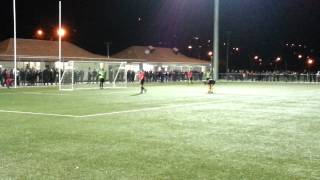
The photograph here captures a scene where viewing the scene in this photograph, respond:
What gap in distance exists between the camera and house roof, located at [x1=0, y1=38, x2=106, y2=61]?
45.8m

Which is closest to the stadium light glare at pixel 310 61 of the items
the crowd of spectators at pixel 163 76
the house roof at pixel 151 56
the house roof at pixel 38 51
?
the house roof at pixel 151 56

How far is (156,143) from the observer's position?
11.2 meters

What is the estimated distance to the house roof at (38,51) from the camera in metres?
45.8

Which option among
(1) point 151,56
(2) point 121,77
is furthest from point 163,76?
(2) point 121,77

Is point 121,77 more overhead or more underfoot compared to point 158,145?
more overhead

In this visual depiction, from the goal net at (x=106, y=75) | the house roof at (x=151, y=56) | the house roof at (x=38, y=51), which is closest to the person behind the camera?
the house roof at (x=38, y=51)

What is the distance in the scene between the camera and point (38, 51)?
48.0m

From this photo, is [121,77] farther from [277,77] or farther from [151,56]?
[277,77]

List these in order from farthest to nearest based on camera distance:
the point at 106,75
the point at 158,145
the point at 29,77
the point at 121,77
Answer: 1. the point at 121,77
2. the point at 106,75
3. the point at 29,77
4. the point at 158,145

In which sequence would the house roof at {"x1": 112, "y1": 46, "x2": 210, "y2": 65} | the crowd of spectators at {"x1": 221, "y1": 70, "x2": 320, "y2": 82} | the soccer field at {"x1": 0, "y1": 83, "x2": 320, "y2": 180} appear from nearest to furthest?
the soccer field at {"x1": 0, "y1": 83, "x2": 320, "y2": 180}, the crowd of spectators at {"x1": 221, "y1": 70, "x2": 320, "y2": 82}, the house roof at {"x1": 112, "y1": 46, "x2": 210, "y2": 65}

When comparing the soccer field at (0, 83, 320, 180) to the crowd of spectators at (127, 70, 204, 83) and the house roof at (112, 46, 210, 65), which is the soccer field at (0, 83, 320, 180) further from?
the house roof at (112, 46, 210, 65)

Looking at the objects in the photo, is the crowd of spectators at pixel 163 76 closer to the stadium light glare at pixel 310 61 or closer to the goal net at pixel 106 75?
the goal net at pixel 106 75

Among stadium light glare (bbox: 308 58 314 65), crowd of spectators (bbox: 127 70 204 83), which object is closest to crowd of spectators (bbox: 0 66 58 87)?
crowd of spectators (bbox: 127 70 204 83)

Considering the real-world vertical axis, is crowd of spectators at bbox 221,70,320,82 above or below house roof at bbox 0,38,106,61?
below
